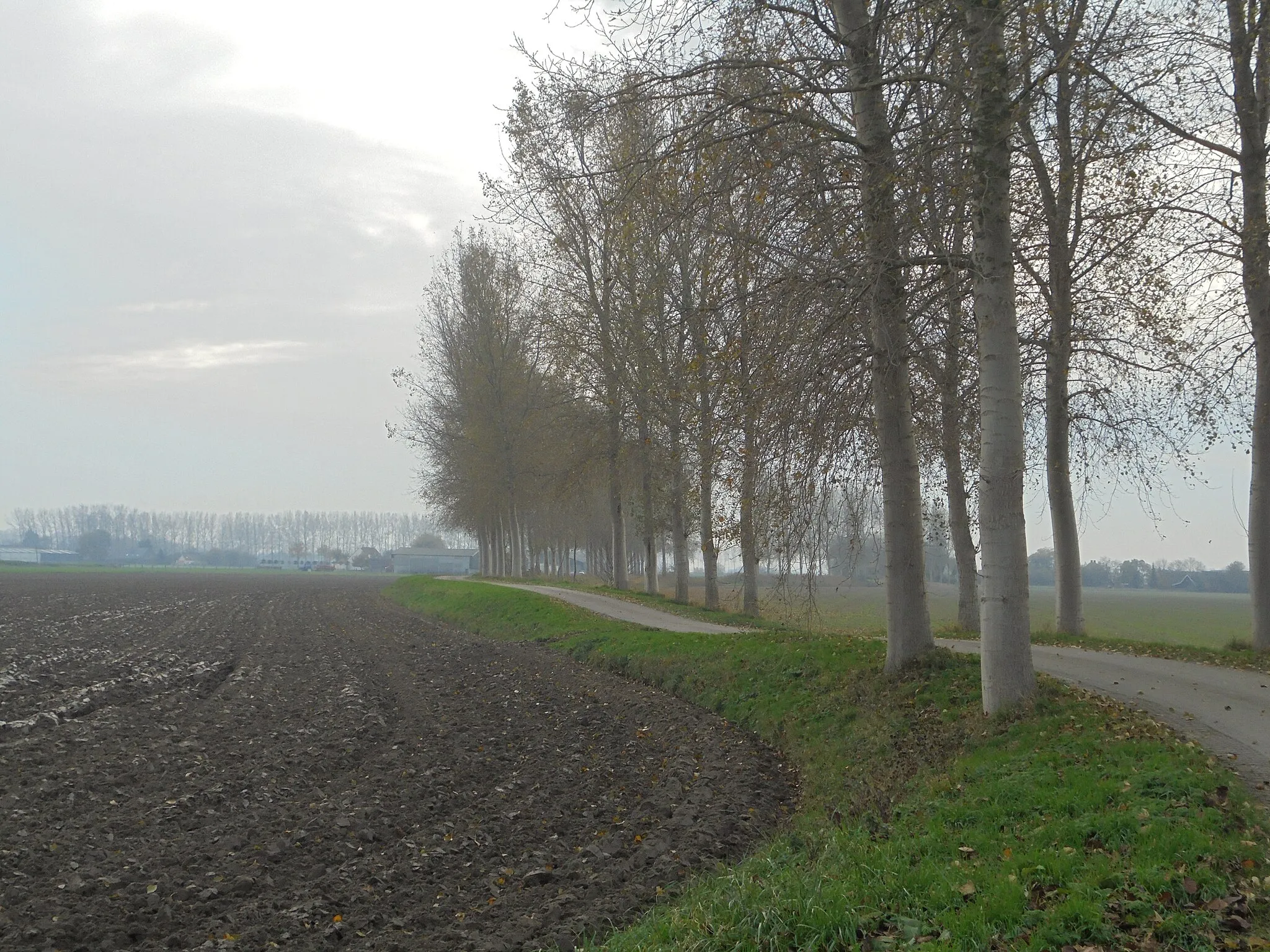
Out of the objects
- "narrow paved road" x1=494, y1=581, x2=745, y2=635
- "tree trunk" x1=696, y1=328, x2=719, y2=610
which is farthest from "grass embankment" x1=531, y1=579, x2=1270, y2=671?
"tree trunk" x1=696, y1=328, x2=719, y2=610

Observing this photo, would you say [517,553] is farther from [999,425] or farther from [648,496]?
[999,425]

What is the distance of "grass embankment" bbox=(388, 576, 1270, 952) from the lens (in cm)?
510

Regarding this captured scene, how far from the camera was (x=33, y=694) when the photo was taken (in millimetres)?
15227

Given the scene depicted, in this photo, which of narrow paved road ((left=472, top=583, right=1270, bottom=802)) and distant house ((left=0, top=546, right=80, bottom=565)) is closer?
narrow paved road ((left=472, top=583, right=1270, bottom=802))

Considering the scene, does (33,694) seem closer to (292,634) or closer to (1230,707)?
(292,634)

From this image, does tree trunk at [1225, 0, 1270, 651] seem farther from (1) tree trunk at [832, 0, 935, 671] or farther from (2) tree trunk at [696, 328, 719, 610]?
(2) tree trunk at [696, 328, 719, 610]

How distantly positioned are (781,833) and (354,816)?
4099mm

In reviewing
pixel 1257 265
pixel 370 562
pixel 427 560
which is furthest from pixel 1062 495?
pixel 370 562

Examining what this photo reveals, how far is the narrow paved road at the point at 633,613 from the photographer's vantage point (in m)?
22.8

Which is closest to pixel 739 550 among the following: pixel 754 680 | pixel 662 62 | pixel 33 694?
pixel 754 680

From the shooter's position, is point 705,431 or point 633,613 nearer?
point 705,431

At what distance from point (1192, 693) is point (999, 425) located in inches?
169

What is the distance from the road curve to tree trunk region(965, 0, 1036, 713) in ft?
5.18

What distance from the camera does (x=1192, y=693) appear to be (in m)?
10.9
